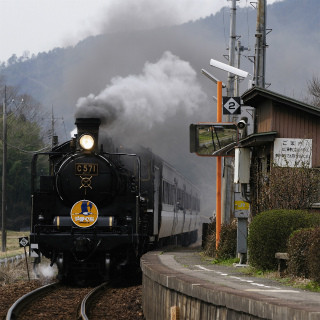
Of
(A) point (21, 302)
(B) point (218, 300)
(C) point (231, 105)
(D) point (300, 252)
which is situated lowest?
(A) point (21, 302)

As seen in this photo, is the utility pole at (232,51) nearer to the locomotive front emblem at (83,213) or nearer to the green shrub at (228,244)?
the green shrub at (228,244)

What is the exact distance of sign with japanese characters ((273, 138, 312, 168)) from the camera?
796 inches

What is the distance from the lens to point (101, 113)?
24.0m

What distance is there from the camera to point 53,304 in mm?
17328

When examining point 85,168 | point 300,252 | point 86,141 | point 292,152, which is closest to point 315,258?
point 300,252

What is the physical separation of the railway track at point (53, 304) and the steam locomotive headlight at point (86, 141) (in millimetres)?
3329

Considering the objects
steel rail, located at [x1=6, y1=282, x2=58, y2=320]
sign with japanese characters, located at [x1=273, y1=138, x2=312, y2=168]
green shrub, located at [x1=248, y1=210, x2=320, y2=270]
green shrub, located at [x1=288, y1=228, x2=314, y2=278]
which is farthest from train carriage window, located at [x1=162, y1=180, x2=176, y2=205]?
green shrub, located at [x1=288, y1=228, x2=314, y2=278]

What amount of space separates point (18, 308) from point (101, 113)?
8.99 metres

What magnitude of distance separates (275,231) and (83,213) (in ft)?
19.0

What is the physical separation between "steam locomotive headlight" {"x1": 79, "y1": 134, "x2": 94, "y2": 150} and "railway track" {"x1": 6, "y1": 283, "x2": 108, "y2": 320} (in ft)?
10.9

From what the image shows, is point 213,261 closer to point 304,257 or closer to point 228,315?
point 304,257

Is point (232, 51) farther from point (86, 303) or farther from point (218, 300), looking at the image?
point (218, 300)

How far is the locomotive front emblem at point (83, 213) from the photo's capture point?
20625mm

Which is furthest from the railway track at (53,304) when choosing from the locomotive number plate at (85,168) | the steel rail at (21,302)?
the locomotive number plate at (85,168)
